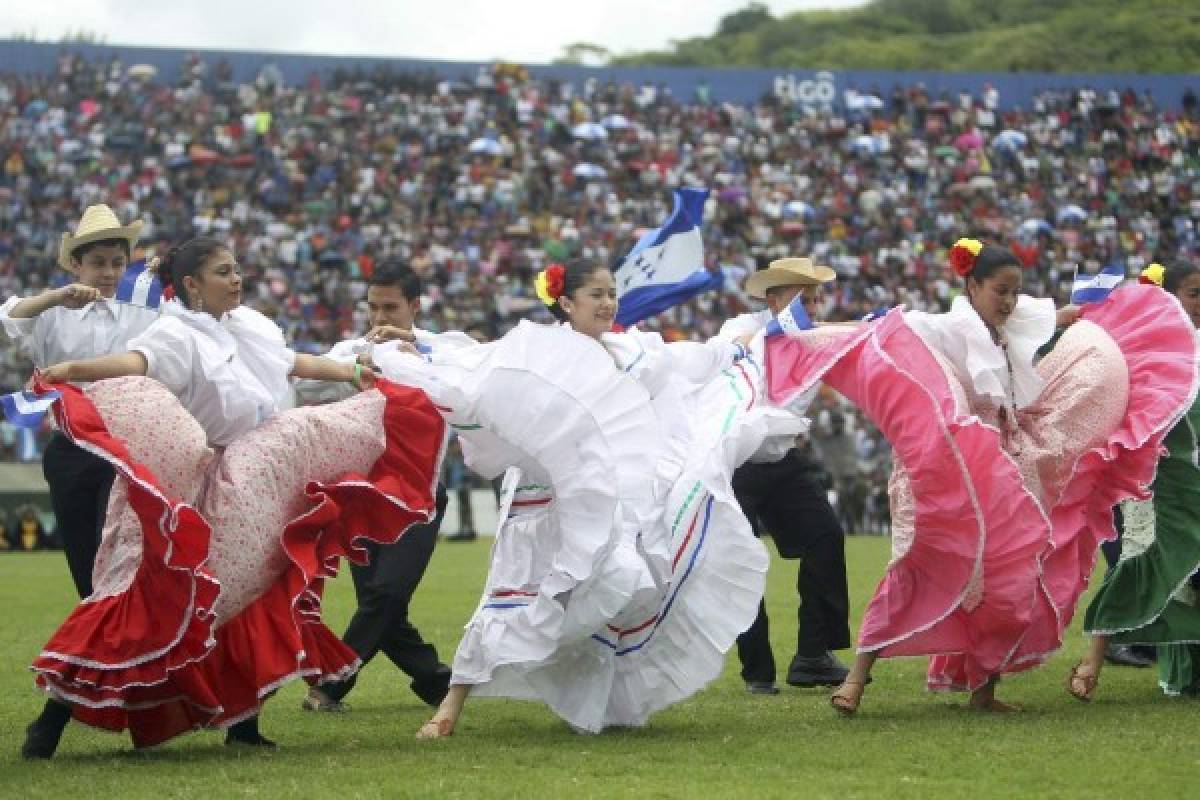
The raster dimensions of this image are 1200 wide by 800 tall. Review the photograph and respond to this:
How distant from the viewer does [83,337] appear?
886cm

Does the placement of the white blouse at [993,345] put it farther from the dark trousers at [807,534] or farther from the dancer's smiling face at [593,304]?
the dark trousers at [807,534]

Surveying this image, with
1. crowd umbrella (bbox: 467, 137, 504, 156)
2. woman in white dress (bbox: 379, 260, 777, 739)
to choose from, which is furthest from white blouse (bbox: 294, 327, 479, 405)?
crowd umbrella (bbox: 467, 137, 504, 156)

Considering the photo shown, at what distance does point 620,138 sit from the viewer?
41500 mm

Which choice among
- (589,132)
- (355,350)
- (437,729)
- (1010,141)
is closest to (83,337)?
(355,350)

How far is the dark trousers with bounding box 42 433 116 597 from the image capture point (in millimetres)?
8680

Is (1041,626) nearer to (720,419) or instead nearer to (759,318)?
(720,419)

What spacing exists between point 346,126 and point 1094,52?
37.8 m

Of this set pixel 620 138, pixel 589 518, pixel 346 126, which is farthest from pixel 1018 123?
pixel 589 518

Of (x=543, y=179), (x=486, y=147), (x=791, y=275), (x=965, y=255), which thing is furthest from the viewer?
(x=543, y=179)

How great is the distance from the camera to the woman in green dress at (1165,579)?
9.29 meters

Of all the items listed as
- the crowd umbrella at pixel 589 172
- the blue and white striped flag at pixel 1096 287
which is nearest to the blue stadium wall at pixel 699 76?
the crowd umbrella at pixel 589 172

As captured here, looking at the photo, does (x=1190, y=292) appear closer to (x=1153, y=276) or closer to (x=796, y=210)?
(x=1153, y=276)

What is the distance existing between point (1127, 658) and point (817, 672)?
2018 mm

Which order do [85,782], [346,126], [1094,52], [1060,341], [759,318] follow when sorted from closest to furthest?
1. [85,782]
2. [1060,341]
3. [759,318]
4. [346,126]
5. [1094,52]
